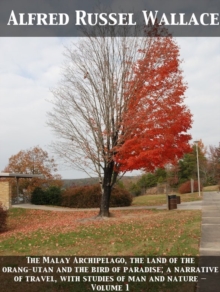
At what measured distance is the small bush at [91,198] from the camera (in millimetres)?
23625

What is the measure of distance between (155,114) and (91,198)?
10.7 meters

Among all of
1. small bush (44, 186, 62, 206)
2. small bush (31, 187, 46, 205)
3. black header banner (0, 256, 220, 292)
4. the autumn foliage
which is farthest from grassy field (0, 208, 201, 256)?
small bush (31, 187, 46, 205)

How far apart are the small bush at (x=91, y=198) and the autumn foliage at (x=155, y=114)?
8039 mm

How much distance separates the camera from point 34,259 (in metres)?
7.04

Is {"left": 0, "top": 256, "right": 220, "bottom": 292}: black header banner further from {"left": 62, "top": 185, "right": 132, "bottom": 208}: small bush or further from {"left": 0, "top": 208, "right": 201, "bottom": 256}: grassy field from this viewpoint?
{"left": 62, "top": 185, "right": 132, "bottom": 208}: small bush

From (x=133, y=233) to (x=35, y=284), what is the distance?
513 cm

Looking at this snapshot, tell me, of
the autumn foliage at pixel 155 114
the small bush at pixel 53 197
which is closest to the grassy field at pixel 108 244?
the autumn foliage at pixel 155 114

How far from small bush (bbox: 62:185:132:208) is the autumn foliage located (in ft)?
26.4

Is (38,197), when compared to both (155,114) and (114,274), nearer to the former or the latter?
(155,114)

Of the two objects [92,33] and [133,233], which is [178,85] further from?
[133,233]

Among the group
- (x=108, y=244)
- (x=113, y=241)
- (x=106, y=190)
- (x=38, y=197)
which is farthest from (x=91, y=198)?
(x=108, y=244)

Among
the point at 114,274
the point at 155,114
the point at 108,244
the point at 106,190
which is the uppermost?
the point at 155,114

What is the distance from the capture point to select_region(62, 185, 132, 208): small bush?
23625 millimetres

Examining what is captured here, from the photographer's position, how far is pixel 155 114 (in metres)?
14.7
